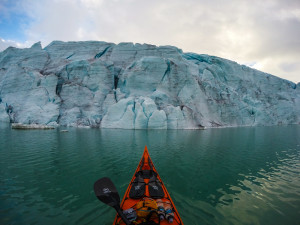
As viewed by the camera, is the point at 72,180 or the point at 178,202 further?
the point at 72,180

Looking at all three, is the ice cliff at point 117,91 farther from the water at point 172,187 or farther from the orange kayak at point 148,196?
the orange kayak at point 148,196

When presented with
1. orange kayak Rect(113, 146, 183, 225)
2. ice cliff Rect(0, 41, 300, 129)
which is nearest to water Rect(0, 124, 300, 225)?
orange kayak Rect(113, 146, 183, 225)

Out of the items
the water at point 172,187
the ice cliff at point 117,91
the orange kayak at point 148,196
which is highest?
the ice cliff at point 117,91

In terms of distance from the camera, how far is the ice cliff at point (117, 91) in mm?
33750

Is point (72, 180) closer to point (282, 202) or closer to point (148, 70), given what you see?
point (282, 202)

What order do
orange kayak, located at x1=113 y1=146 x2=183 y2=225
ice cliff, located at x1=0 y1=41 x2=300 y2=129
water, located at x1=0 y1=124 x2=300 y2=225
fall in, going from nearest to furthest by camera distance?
orange kayak, located at x1=113 y1=146 x2=183 y2=225 < water, located at x1=0 y1=124 x2=300 y2=225 < ice cliff, located at x1=0 y1=41 x2=300 y2=129

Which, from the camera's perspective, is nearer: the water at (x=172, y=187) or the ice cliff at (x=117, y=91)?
the water at (x=172, y=187)

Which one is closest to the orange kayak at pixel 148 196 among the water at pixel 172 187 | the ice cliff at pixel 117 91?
the water at pixel 172 187

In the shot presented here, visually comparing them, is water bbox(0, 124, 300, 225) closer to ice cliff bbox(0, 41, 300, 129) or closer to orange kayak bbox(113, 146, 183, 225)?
orange kayak bbox(113, 146, 183, 225)

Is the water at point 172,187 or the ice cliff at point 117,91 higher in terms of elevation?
the ice cliff at point 117,91

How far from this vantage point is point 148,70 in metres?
40.5

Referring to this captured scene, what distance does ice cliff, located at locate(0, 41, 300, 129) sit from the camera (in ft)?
111

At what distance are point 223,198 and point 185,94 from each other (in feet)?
122

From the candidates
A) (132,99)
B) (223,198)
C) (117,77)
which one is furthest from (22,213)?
(117,77)
